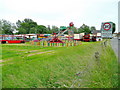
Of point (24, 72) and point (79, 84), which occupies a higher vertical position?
point (24, 72)

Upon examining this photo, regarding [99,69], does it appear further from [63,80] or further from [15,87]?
[15,87]

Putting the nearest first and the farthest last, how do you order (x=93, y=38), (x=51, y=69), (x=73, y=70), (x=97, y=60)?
(x=51, y=69) < (x=73, y=70) < (x=97, y=60) < (x=93, y=38)

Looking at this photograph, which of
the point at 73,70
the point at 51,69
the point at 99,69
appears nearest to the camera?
the point at 51,69

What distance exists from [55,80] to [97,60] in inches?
111


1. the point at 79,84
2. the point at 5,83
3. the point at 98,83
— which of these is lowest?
the point at 98,83

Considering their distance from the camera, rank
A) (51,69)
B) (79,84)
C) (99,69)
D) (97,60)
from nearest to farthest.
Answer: (79,84) → (51,69) → (99,69) → (97,60)

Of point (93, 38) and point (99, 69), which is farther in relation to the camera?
point (93, 38)

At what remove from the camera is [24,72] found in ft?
10.7

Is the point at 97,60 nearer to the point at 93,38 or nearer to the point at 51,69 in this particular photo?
the point at 51,69

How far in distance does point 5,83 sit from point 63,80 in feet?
4.97

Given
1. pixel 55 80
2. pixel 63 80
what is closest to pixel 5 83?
pixel 55 80

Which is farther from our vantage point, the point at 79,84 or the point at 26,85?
the point at 79,84

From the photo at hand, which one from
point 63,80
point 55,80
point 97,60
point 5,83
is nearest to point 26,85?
point 5,83

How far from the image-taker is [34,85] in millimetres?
2873
